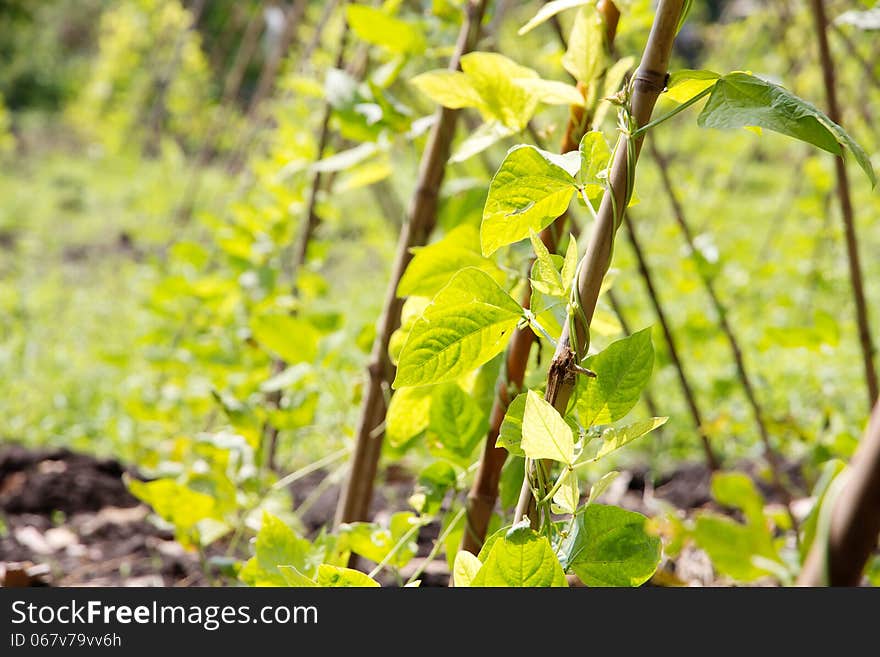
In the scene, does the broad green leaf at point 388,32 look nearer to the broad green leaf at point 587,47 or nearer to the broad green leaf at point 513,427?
the broad green leaf at point 587,47

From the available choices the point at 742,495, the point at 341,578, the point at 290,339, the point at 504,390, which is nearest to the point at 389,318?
the point at 290,339

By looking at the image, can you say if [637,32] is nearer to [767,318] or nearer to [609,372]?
[609,372]

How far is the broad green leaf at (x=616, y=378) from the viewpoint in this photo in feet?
1.46

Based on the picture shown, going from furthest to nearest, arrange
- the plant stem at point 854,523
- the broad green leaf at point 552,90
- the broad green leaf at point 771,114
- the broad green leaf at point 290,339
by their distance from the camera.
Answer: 1. the broad green leaf at point 290,339
2. the broad green leaf at point 552,90
3. the broad green leaf at point 771,114
4. the plant stem at point 854,523

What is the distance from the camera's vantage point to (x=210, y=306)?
168 cm

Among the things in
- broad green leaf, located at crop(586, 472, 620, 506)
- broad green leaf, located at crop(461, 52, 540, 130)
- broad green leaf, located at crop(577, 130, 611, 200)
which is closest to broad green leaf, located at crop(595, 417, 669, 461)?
broad green leaf, located at crop(586, 472, 620, 506)

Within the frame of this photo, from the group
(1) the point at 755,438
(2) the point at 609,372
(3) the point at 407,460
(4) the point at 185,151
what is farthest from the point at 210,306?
(4) the point at 185,151

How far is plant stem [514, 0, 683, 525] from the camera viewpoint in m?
0.43

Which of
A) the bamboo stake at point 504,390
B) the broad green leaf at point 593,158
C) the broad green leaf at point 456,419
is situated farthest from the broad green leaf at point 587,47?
the broad green leaf at point 456,419

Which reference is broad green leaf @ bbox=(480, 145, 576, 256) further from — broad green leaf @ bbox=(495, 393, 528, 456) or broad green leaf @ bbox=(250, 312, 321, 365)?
broad green leaf @ bbox=(250, 312, 321, 365)

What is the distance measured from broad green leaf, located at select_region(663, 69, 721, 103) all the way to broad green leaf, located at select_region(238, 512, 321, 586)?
38 cm

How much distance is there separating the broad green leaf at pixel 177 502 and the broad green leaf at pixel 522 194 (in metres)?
0.59

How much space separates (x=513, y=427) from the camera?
1.51 feet
